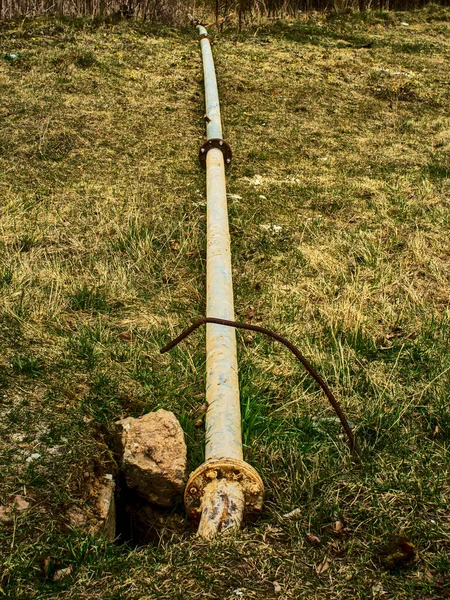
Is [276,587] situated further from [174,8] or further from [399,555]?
[174,8]

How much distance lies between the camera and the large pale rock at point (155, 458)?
222cm

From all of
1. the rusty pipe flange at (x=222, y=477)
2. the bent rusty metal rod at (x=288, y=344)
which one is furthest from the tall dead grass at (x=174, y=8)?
the rusty pipe flange at (x=222, y=477)

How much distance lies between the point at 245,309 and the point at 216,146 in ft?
5.94

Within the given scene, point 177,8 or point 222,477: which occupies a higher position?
point 177,8

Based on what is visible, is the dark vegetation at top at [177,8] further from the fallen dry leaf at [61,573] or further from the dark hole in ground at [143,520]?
the fallen dry leaf at [61,573]

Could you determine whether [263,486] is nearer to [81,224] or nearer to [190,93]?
[81,224]

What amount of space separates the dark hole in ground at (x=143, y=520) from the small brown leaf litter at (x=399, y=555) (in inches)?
26.3

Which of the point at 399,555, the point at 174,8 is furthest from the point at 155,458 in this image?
the point at 174,8

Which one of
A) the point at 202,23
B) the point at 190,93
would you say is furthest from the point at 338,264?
the point at 202,23

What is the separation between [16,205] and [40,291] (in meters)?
1.11

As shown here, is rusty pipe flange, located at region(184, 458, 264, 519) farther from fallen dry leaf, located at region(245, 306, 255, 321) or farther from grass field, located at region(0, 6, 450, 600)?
fallen dry leaf, located at region(245, 306, 255, 321)

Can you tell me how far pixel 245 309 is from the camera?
10.9 ft

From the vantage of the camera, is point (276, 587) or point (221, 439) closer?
point (276, 587)

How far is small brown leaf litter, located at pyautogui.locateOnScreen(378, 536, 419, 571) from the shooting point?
1917 millimetres
